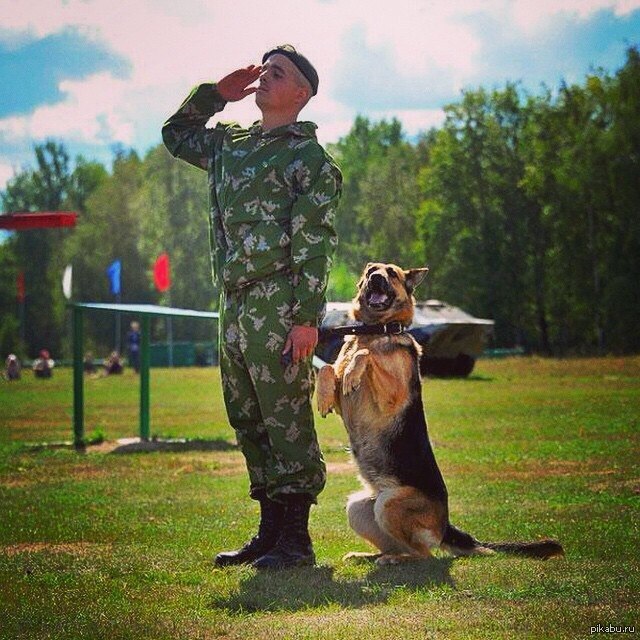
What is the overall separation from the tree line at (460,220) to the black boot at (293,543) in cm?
3852

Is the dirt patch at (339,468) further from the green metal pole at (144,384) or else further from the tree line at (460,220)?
the tree line at (460,220)

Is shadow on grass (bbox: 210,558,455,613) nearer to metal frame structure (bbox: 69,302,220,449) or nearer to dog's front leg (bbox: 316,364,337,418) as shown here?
dog's front leg (bbox: 316,364,337,418)

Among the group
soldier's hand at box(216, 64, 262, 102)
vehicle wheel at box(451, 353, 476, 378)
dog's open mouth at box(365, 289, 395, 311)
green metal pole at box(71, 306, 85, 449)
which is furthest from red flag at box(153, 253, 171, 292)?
dog's open mouth at box(365, 289, 395, 311)

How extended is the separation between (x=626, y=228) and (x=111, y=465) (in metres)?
37.2

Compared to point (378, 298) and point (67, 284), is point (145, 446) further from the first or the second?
point (67, 284)

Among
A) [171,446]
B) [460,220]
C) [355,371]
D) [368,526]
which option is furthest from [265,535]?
[460,220]

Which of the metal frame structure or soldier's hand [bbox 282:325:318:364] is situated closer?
soldier's hand [bbox 282:325:318:364]

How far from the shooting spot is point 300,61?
595 centimetres

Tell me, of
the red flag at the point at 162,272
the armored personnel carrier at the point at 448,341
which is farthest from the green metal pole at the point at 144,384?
the red flag at the point at 162,272

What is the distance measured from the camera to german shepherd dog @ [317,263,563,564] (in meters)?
5.86

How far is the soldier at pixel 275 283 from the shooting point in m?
5.73

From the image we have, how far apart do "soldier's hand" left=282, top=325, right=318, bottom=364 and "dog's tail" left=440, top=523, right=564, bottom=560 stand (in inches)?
46.7

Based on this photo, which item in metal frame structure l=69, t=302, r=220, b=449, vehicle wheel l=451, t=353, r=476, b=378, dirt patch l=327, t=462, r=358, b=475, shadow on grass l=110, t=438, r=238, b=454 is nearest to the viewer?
dirt patch l=327, t=462, r=358, b=475

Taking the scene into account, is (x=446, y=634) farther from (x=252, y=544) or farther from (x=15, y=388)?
(x=15, y=388)
